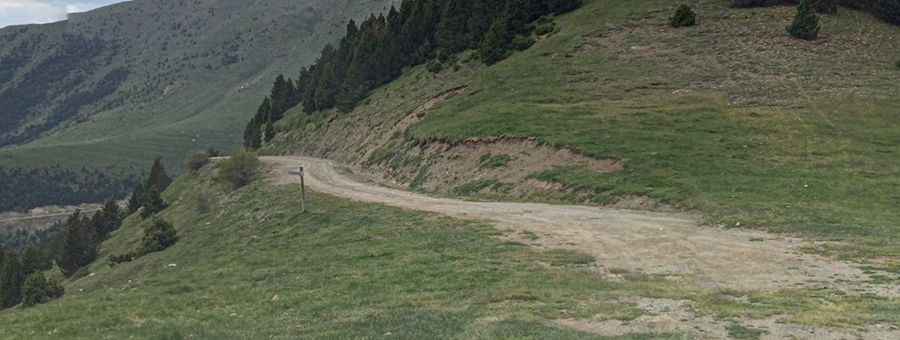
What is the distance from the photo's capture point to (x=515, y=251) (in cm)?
2619

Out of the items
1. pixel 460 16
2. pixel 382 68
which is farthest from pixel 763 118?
pixel 382 68

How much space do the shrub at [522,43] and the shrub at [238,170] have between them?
30.7 metres

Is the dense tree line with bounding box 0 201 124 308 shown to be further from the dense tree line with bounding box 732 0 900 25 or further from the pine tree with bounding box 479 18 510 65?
the dense tree line with bounding box 732 0 900 25

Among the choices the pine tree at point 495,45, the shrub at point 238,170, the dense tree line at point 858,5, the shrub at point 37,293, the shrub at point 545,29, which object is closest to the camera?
the shrub at point 37,293

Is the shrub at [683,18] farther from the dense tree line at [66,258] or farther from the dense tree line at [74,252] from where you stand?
the dense tree line at [66,258]

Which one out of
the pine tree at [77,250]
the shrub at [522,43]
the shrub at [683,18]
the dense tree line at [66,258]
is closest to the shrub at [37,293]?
the dense tree line at [66,258]

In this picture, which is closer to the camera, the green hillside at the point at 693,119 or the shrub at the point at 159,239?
the green hillside at the point at 693,119

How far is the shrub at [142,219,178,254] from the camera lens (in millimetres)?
57688

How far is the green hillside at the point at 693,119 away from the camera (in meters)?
34.2

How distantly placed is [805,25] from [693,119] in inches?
923

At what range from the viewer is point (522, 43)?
7700cm

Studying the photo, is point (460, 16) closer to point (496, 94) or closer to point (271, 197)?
point (496, 94)

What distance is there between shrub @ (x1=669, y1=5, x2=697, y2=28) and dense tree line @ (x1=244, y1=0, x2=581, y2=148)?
15632 mm

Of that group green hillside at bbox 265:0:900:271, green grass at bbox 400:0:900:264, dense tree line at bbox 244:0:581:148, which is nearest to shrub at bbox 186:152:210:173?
dense tree line at bbox 244:0:581:148
